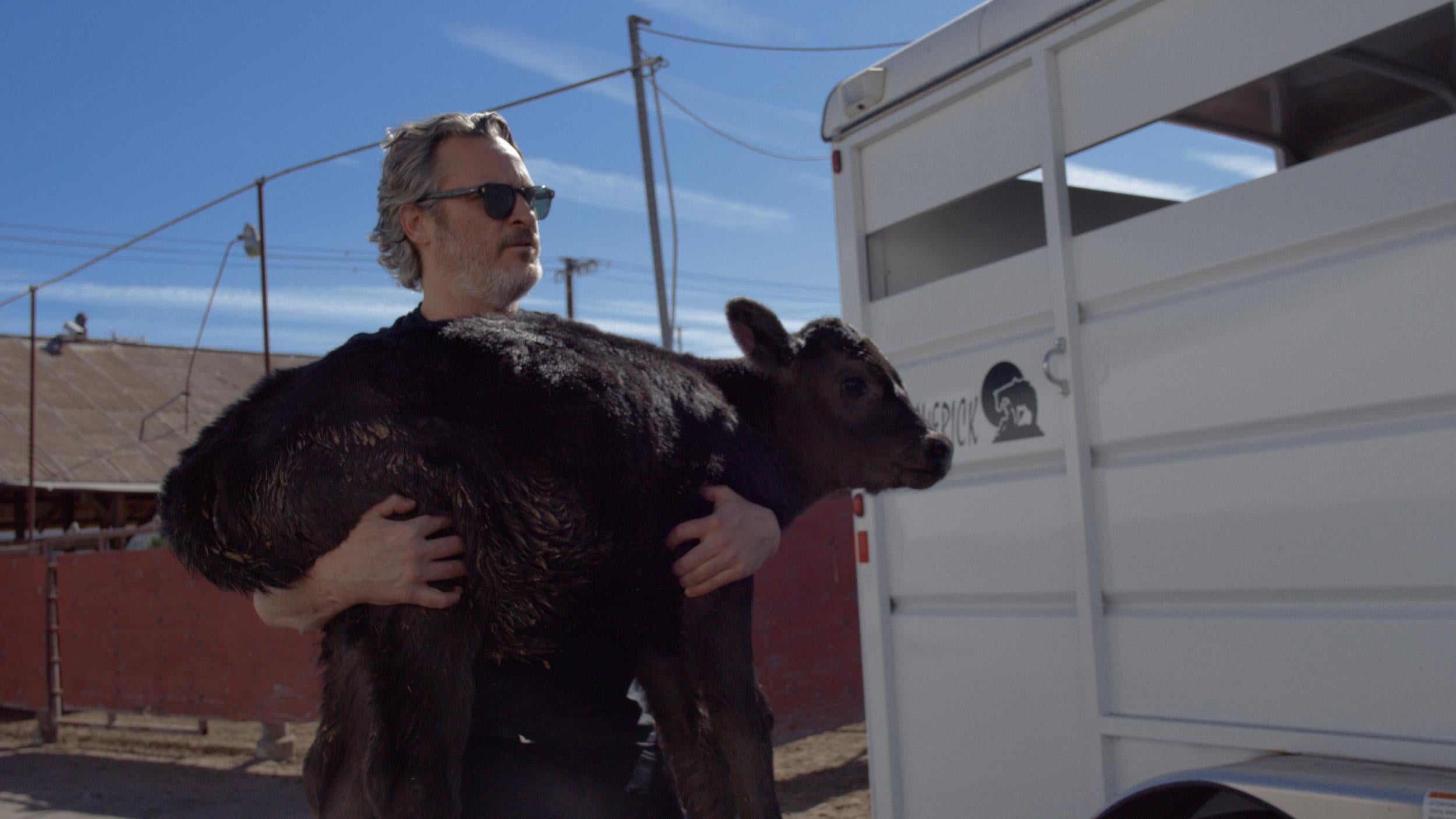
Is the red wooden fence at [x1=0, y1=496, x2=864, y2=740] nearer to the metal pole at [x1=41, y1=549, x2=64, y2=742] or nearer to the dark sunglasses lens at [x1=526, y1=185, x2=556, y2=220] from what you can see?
the metal pole at [x1=41, y1=549, x2=64, y2=742]

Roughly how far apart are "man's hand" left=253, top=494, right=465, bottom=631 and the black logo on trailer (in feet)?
8.24

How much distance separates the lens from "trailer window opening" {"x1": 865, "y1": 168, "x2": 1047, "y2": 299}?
4.29 m

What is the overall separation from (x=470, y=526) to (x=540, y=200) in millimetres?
879

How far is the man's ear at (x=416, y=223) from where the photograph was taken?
7.95 feet

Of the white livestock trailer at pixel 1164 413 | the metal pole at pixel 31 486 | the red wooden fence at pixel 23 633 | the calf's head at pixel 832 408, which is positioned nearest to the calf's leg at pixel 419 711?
the calf's head at pixel 832 408

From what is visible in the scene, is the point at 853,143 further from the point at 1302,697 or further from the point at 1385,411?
the point at 1302,697

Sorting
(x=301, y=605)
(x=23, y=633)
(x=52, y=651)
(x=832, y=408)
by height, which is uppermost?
(x=832, y=408)

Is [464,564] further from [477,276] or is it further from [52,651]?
[52,651]

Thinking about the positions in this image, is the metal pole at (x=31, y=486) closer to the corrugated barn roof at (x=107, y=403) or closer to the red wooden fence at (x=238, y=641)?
the corrugated barn roof at (x=107, y=403)

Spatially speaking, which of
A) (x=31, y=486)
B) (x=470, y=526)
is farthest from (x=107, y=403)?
(x=470, y=526)

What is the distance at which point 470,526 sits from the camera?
1.98 metres

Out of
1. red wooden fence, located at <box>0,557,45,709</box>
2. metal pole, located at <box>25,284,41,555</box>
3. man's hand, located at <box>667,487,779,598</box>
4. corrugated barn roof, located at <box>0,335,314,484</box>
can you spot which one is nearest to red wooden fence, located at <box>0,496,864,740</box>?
red wooden fence, located at <box>0,557,45,709</box>

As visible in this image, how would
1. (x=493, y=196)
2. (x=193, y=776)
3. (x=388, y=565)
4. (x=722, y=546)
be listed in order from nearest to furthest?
1. (x=388, y=565)
2. (x=722, y=546)
3. (x=493, y=196)
4. (x=193, y=776)

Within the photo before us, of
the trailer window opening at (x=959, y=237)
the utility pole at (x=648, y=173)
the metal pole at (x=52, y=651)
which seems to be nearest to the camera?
the trailer window opening at (x=959, y=237)
